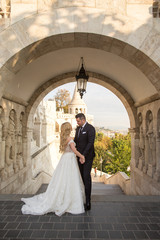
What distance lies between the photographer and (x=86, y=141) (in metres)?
3.25

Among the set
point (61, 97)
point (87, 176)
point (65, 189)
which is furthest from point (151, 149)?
point (61, 97)

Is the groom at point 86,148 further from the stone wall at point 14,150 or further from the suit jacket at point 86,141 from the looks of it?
the stone wall at point 14,150

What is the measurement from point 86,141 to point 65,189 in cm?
87

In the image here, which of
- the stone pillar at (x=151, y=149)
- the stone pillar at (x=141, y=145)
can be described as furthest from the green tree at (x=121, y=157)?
the stone pillar at (x=151, y=149)

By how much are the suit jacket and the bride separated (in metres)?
0.13

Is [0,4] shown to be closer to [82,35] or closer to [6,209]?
[82,35]

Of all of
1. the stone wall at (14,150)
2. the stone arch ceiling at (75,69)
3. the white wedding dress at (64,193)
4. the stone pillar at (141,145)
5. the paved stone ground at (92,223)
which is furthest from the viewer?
the stone pillar at (141,145)

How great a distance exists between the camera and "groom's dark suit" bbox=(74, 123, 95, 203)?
3141 millimetres

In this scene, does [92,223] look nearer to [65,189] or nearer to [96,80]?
[65,189]

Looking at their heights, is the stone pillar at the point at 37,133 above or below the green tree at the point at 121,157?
above

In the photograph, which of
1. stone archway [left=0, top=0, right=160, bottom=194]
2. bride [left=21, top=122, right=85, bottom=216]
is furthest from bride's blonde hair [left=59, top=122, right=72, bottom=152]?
stone archway [left=0, top=0, right=160, bottom=194]

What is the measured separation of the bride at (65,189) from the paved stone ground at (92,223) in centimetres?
11

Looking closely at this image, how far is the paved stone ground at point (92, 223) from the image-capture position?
8.28ft

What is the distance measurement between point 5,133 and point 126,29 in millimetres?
3801
